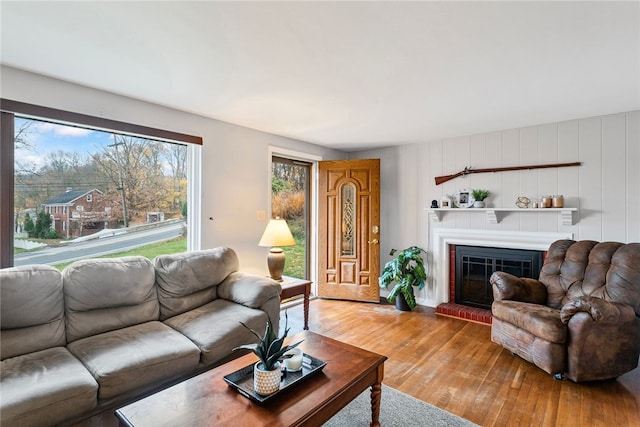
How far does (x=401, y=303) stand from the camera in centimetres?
414

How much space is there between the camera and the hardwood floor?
79.9 inches

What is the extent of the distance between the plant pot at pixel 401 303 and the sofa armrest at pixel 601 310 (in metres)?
1.91

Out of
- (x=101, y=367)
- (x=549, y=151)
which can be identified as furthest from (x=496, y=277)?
(x=101, y=367)

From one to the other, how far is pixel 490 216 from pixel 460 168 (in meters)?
0.74

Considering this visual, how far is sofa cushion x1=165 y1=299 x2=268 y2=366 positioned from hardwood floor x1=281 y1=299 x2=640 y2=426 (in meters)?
1.06

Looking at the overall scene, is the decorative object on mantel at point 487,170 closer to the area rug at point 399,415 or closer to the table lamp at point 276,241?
the table lamp at point 276,241

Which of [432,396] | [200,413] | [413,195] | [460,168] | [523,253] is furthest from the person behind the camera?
[413,195]

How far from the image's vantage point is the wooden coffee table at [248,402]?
1271 millimetres

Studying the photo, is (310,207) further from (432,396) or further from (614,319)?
(614,319)

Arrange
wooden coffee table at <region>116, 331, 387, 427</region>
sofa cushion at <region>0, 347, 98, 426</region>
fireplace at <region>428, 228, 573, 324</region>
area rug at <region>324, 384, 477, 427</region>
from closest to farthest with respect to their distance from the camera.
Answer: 1. wooden coffee table at <region>116, 331, 387, 427</region>
2. sofa cushion at <region>0, 347, 98, 426</region>
3. area rug at <region>324, 384, 477, 427</region>
4. fireplace at <region>428, 228, 573, 324</region>

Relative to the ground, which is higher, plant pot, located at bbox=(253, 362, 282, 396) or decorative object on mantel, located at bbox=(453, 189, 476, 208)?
decorative object on mantel, located at bbox=(453, 189, 476, 208)

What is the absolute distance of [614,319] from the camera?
2283 millimetres

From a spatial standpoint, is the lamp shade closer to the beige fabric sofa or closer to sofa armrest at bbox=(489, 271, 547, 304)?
the beige fabric sofa

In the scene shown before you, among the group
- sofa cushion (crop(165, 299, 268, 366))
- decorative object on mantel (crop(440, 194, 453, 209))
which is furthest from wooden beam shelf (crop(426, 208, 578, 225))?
sofa cushion (crop(165, 299, 268, 366))
